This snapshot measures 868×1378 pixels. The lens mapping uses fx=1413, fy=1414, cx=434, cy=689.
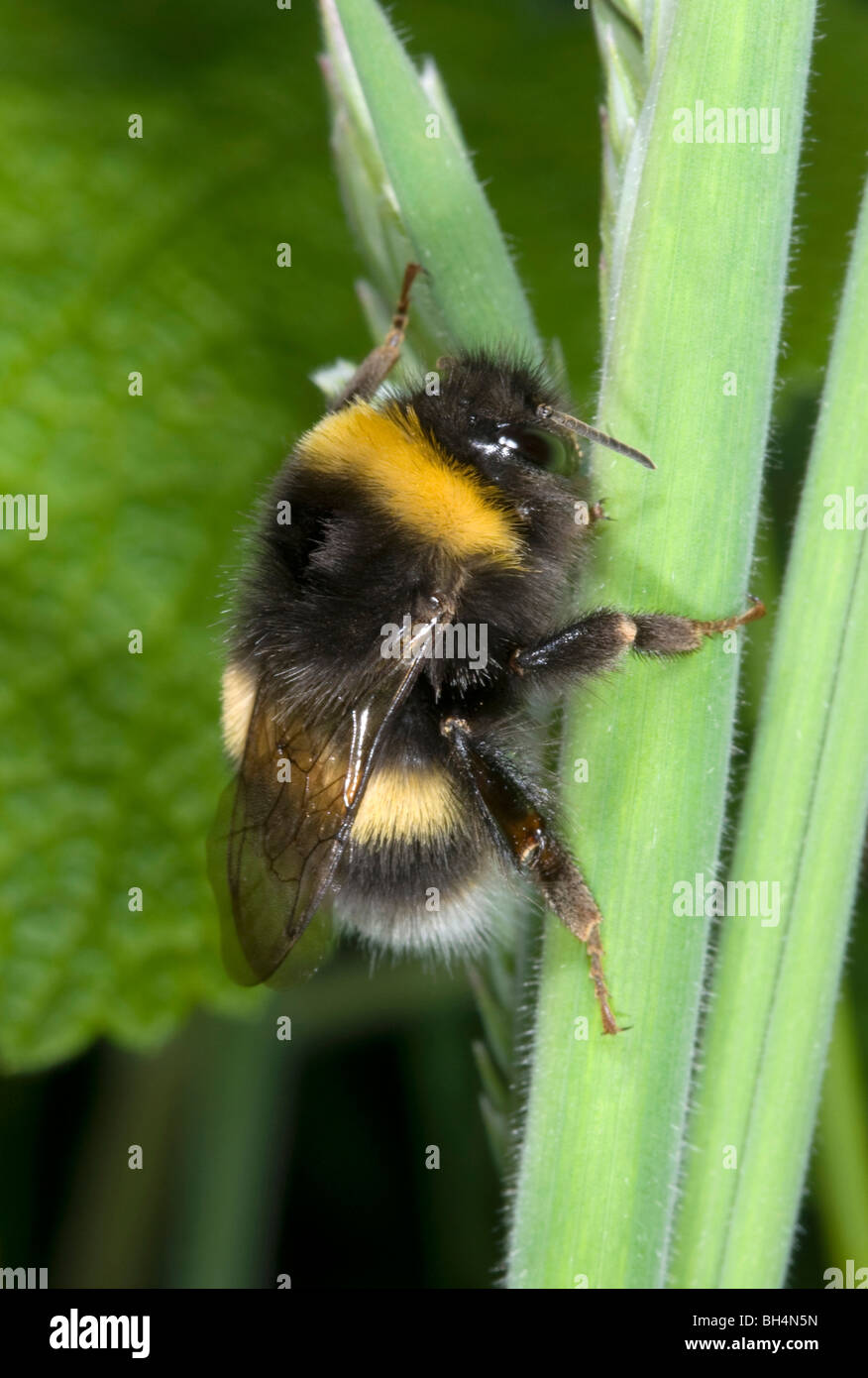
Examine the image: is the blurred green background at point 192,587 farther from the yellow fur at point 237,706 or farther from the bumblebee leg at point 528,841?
the bumblebee leg at point 528,841

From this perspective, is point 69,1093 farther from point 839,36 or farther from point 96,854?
point 839,36

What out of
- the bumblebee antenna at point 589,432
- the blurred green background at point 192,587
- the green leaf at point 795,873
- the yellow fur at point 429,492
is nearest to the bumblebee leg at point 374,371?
the yellow fur at point 429,492

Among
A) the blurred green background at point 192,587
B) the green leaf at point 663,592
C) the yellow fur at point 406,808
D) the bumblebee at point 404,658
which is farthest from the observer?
the blurred green background at point 192,587

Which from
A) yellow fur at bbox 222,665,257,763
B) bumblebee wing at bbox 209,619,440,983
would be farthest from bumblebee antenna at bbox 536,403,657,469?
yellow fur at bbox 222,665,257,763

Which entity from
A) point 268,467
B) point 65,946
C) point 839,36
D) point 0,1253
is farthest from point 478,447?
point 0,1253

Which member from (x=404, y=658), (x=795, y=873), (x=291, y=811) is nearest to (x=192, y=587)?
(x=291, y=811)
